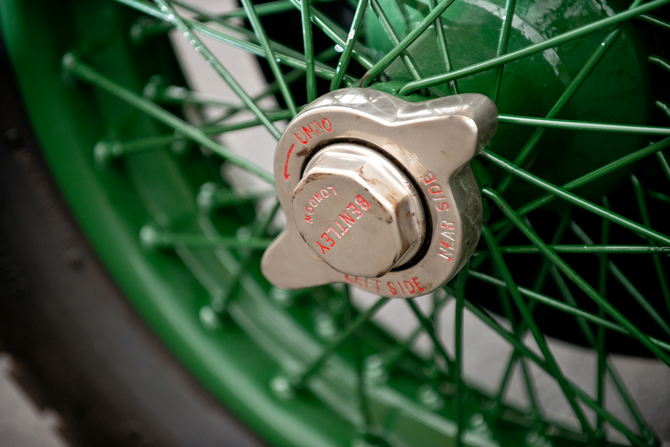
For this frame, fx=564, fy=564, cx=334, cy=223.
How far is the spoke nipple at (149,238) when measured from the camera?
0.68 metres

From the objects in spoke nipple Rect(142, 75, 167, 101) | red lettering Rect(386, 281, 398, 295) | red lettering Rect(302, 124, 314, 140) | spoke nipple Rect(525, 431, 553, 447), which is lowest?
spoke nipple Rect(525, 431, 553, 447)

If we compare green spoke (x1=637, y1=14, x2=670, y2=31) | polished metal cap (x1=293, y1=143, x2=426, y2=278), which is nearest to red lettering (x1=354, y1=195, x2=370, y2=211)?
polished metal cap (x1=293, y1=143, x2=426, y2=278)

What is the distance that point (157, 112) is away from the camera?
52cm

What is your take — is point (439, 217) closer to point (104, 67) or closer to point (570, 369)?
point (104, 67)

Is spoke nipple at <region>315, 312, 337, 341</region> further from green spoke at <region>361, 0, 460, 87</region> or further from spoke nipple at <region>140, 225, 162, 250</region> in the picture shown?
green spoke at <region>361, 0, 460, 87</region>

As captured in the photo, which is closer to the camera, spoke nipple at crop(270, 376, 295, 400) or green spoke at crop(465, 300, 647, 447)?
green spoke at crop(465, 300, 647, 447)

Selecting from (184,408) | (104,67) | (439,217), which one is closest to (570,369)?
(184,408)

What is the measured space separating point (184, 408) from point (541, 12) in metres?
0.54

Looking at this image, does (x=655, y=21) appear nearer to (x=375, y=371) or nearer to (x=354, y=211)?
(x=354, y=211)

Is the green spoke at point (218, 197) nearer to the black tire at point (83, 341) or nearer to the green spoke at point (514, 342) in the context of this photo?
the black tire at point (83, 341)

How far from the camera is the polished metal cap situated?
0.33m

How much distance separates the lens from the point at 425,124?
31 centimetres

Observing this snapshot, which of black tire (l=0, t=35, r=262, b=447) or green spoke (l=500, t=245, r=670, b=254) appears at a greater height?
green spoke (l=500, t=245, r=670, b=254)

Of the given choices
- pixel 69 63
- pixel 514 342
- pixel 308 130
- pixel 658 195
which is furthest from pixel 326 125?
pixel 69 63
